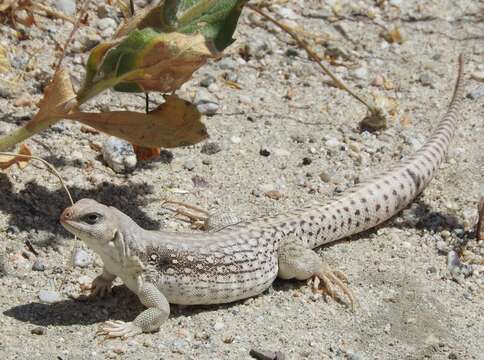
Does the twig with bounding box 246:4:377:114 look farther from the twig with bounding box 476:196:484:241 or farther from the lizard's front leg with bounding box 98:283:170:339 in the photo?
the lizard's front leg with bounding box 98:283:170:339

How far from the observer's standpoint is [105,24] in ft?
22.5

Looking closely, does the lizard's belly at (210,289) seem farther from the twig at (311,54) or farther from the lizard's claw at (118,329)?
the twig at (311,54)

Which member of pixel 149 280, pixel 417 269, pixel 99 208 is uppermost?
pixel 99 208

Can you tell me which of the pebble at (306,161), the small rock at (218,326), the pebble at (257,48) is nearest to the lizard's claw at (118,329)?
the small rock at (218,326)

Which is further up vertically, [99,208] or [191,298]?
[99,208]

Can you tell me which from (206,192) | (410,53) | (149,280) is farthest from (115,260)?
(410,53)

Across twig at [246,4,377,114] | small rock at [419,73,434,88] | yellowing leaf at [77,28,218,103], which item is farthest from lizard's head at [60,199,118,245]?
small rock at [419,73,434,88]

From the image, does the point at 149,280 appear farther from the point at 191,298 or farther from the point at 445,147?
the point at 445,147

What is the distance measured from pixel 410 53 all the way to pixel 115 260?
4.05 meters

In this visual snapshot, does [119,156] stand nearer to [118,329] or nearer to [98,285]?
[98,285]

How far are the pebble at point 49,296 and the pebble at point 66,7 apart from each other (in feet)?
9.14

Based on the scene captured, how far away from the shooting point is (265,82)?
6.98 metres

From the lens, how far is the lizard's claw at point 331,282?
4938 mm

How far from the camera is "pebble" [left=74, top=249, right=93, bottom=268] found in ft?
16.1
